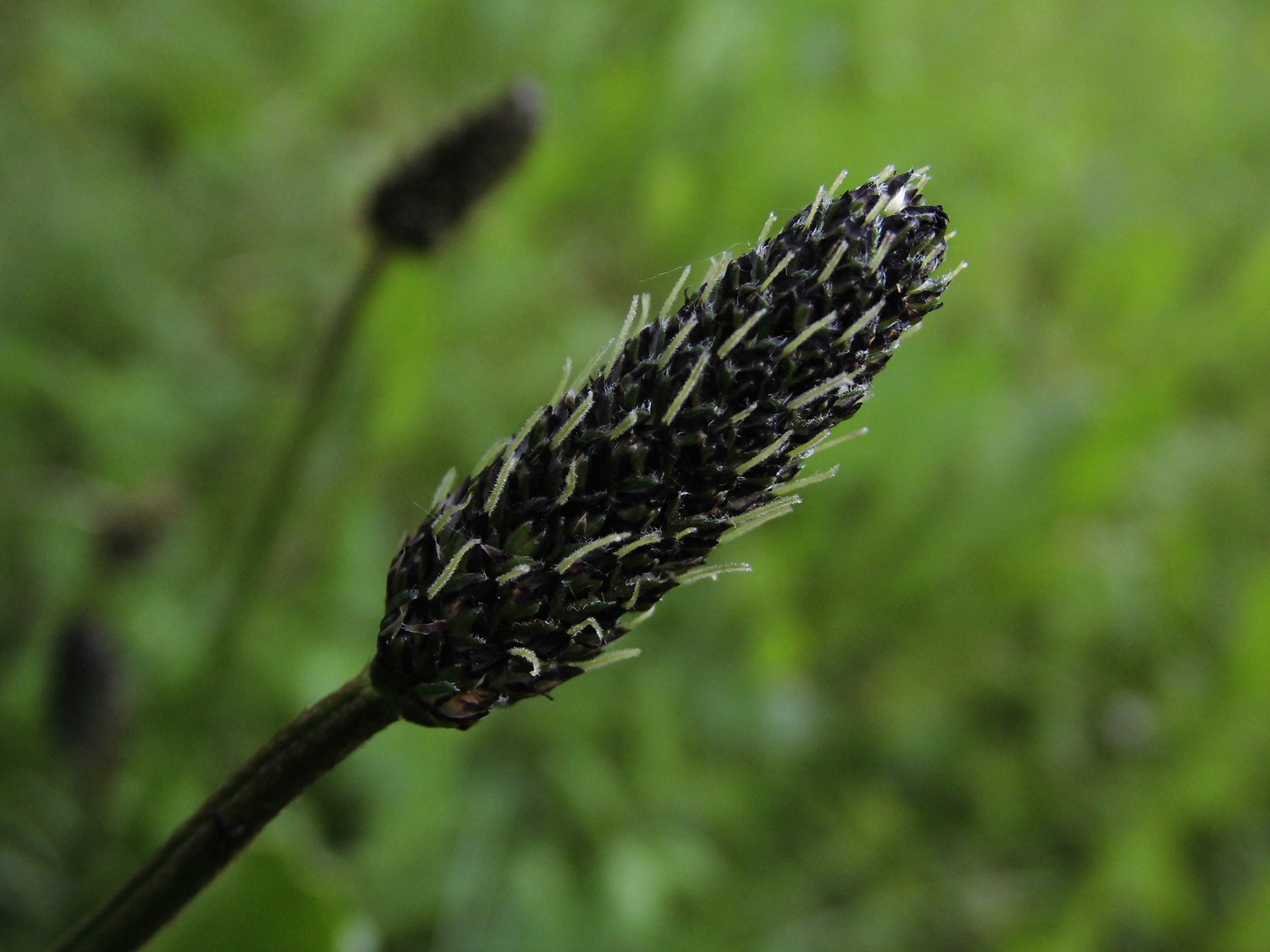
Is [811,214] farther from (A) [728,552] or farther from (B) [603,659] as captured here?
(A) [728,552]

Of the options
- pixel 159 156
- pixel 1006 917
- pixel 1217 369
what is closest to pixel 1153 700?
pixel 1006 917

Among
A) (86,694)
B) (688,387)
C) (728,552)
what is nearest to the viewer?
(688,387)

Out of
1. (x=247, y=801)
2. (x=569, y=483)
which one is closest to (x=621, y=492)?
(x=569, y=483)

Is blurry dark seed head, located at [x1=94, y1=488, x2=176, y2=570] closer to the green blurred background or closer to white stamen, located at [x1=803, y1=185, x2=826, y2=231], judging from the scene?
the green blurred background

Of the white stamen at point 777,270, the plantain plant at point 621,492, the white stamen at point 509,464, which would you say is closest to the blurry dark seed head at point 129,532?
the plantain plant at point 621,492

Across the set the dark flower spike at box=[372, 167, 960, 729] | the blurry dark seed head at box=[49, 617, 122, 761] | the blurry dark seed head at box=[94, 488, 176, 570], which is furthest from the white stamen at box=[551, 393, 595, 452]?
the blurry dark seed head at box=[94, 488, 176, 570]

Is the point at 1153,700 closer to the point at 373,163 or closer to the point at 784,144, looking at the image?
the point at 784,144
